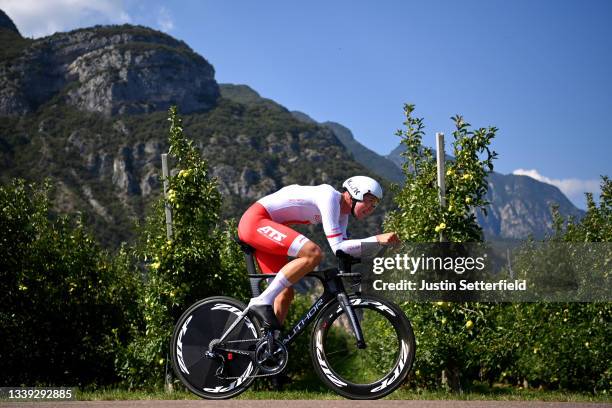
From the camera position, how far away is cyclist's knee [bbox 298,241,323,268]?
227 inches

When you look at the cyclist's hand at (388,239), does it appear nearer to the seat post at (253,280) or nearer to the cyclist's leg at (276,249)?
the cyclist's leg at (276,249)

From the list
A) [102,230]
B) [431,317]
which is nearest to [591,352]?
[431,317]

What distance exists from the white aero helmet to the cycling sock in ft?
3.38

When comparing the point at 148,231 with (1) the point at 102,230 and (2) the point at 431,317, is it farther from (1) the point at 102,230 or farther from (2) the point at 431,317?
(1) the point at 102,230

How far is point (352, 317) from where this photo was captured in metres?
5.76

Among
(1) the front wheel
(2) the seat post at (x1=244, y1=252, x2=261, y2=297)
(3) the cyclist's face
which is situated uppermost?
(3) the cyclist's face

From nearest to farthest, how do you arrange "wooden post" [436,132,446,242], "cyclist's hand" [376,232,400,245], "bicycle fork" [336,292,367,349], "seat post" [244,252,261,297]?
"cyclist's hand" [376,232,400,245] < "bicycle fork" [336,292,367,349] < "seat post" [244,252,261,297] < "wooden post" [436,132,446,242]

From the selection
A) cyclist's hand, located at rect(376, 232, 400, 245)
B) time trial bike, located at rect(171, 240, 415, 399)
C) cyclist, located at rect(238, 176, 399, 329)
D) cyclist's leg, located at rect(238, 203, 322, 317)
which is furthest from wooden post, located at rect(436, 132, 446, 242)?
cyclist's hand, located at rect(376, 232, 400, 245)

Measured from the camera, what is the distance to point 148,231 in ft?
54.2

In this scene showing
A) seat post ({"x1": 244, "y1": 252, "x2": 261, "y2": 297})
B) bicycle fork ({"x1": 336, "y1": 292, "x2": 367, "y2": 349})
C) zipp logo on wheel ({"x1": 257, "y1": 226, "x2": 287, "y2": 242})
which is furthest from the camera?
seat post ({"x1": 244, "y1": 252, "x2": 261, "y2": 297})

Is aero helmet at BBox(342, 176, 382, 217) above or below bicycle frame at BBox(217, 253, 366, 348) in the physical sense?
above

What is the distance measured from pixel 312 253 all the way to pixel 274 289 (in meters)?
0.51

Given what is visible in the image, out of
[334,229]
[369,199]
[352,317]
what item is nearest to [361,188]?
[369,199]

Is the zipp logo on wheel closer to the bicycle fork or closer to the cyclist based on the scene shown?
the cyclist
